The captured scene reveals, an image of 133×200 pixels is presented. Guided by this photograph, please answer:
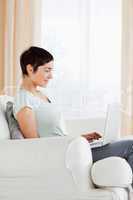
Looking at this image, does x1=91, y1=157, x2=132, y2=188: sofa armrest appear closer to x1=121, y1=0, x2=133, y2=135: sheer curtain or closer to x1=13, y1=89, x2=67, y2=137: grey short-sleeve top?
x1=13, y1=89, x2=67, y2=137: grey short-sleeve top

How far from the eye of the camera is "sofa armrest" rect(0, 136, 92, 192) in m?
1.89

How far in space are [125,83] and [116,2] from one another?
851 millimetres

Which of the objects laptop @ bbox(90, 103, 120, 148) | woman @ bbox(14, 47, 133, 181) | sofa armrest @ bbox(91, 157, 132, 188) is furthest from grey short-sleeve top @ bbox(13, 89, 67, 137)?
sofa armrest @ bbox(91, 157, 132, 188)

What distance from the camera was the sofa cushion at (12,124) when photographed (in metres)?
2.31

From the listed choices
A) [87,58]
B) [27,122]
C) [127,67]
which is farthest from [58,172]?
[87,58]

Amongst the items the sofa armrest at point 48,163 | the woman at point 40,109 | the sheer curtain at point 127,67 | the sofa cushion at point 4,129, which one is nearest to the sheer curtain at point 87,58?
the sheer curtain at point 127,67

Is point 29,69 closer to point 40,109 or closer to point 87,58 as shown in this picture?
point 40,109

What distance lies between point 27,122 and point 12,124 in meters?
0.16

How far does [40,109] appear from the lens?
2389mm

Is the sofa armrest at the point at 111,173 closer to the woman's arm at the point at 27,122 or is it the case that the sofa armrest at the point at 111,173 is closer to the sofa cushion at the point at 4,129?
the woman's arm at the point at 27,122

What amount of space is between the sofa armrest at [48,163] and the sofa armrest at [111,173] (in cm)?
4

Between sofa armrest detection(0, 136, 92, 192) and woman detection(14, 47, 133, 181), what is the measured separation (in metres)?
0.30

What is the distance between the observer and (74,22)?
15.3ft

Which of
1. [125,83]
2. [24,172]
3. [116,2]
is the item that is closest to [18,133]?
[24,172]
